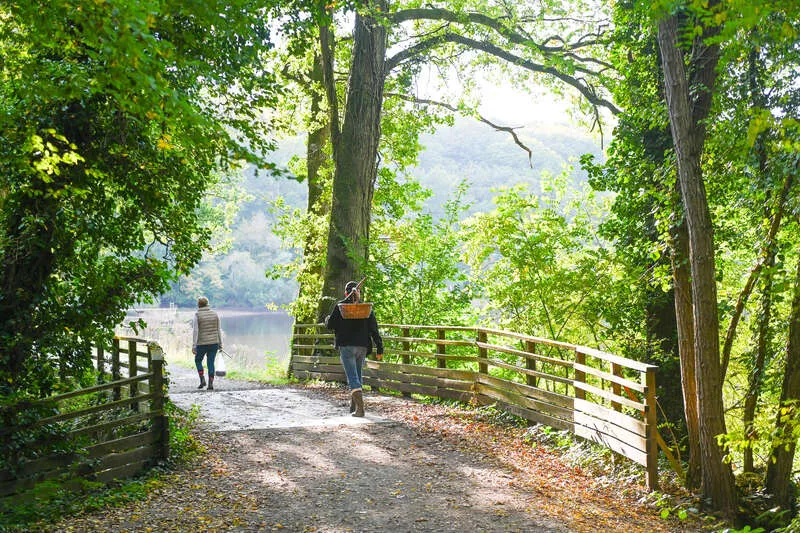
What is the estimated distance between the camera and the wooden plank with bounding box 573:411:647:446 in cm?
719

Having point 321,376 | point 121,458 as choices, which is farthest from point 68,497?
→ point 321,376

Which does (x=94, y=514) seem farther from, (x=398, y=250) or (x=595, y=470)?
(x=398, y=250)

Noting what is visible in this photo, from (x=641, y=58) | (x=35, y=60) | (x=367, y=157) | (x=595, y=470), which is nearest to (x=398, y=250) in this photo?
(x=367, y=157)

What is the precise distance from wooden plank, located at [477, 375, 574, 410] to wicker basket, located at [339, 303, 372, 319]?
7.01 ft

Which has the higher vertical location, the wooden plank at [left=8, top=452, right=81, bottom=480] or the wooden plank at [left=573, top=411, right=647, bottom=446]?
the wooden plank at [left=8, top=452, right=81, bottom=480]

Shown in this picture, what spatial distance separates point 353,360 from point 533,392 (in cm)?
249

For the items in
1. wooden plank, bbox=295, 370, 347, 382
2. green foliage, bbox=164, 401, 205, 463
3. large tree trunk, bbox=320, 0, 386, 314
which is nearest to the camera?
green foliage, bbox=164, 401, 205, 463

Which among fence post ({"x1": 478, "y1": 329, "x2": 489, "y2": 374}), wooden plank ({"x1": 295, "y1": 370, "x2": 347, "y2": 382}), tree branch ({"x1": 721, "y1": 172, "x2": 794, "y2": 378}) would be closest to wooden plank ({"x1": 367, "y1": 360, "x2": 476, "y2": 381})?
fence post ({"x1": 478, "y1": 329, "x2": 489, "y2": 374})

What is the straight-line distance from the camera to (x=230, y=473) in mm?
7488

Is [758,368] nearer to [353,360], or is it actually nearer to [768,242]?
[768,242]

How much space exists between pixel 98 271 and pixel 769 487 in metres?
7.54

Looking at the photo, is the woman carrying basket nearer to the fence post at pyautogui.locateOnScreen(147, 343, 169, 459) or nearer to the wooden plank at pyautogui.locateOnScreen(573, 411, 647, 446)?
the fence post at pyautogui.locateOnScreen(147, 343, 169, 459)

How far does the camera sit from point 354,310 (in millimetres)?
9938

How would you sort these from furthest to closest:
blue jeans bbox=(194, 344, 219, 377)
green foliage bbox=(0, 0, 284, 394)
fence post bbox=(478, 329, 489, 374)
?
blue jeans bbox=(194, 344, 219, 377) < fence post bbox=(478, 329, 489, 374) < green foliage bbox=(0, 0, 284, 394)
